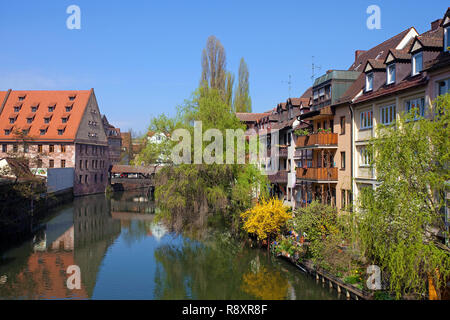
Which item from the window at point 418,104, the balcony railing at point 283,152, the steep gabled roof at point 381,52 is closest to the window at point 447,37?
the window at point 418,104

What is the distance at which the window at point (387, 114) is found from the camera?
22.4m

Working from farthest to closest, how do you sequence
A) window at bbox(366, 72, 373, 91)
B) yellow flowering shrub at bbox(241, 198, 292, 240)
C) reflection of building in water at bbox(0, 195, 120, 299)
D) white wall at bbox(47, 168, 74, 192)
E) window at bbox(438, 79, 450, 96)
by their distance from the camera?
1. white wall at bbox(47, 168, 74, 192)
2. yellow flowering shrub at bbox(241, 198, 292, 240)
3. window at bbox(366, 72, 373, 91)
4. reflection of building in water at bbox(0, 195, 120, 299)
5. window at bbox(438, 79, 450, 96)

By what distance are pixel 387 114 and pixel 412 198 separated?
10.3 m

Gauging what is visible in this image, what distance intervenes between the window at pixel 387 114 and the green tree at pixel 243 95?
42.0 m

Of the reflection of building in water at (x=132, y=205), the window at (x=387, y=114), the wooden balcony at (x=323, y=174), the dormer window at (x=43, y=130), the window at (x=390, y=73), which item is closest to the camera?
the window at (x=387, y=114)

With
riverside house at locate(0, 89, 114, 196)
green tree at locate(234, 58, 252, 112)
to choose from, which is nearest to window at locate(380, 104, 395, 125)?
green tree at locate(234, 58, 252, 112)

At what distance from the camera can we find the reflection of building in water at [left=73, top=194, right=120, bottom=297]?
81.3ft

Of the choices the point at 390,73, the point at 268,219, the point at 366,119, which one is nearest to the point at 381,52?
the point at 390,73

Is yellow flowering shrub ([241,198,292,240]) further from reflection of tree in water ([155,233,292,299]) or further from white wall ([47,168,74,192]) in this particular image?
white wall ([47,168,74,192])

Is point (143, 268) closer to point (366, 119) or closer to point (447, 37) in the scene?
point (366, 119)

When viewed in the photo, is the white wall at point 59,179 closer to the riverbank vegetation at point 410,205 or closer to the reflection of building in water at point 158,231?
the reflection of building in water at point 158,231

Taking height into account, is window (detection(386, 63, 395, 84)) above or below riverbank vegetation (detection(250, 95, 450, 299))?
above

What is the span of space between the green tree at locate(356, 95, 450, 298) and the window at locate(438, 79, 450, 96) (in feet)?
13.2

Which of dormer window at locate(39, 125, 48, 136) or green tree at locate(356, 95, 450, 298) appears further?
dormer window at locate(39, 125, 48, 136)
